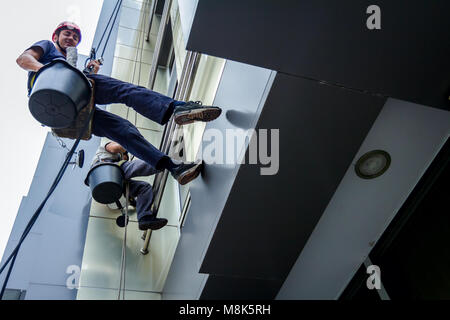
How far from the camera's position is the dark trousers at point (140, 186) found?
3570 mm

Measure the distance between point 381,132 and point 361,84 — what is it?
0.43 metres

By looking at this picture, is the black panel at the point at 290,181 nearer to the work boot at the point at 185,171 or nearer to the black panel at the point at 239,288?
the black panel at the point at 239,288

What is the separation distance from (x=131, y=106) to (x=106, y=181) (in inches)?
31.5

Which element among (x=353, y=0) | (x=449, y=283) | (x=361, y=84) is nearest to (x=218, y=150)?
(x=361, y=84)

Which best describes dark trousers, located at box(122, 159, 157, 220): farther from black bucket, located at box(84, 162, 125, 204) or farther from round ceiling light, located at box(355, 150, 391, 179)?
round ceiling light, located at box(355, 150, 391, 179)

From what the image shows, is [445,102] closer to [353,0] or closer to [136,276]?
[353,0]

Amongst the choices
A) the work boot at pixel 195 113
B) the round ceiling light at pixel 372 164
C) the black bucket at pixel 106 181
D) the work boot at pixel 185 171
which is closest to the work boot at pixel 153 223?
the black bucket at pixel 106 181

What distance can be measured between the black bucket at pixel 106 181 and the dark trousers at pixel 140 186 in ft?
0.45

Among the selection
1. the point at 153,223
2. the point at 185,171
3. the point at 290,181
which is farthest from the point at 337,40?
the point at 153,223

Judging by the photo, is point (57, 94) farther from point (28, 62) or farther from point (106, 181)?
point (106, 181)

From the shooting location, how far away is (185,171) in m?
2.81

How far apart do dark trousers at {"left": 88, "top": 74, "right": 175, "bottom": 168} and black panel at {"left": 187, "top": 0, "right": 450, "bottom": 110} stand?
88 cm

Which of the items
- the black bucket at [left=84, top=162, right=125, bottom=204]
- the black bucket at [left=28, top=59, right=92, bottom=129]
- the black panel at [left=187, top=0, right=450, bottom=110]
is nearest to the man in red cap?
the black bucket at [left=28, top=59, right=92, bottom=129]
